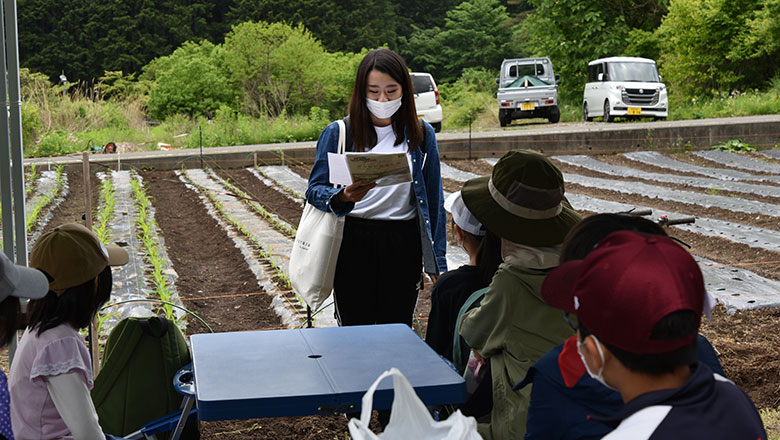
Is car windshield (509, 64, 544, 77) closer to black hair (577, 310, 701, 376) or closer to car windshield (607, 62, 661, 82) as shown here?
car windshield (607, 62, 661, 82)

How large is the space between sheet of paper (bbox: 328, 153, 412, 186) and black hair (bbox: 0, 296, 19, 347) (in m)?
1.07

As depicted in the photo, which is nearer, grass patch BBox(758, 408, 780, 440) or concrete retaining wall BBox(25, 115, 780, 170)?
grass patch BBox(758, 408, 780, 440)

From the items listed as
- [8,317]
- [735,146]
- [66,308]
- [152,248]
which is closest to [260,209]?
[152,248]

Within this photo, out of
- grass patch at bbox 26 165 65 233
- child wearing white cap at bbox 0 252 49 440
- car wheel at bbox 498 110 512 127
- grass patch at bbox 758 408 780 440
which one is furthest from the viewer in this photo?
car wheel at bbox 498 110 512 127

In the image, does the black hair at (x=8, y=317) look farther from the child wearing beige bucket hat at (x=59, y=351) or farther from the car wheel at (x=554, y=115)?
the car wheel at (x=554, y=115)

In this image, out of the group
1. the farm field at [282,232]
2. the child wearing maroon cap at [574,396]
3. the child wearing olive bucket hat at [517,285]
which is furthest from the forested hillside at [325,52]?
the child wearing maroon cap at [574,396]

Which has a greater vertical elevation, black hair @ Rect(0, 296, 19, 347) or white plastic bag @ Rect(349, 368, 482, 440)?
black hair @ Rect(0, 296, 19, 347)

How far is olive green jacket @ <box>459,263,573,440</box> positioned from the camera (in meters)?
2.02

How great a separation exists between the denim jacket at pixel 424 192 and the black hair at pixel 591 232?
1.24 metres

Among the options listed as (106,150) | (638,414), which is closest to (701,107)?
(106,150)

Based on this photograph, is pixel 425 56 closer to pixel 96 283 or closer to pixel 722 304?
pixel 722 304

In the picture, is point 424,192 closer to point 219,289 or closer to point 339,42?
point 219,289

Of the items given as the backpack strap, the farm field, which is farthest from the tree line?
the backpack strap

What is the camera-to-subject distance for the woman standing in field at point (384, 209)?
2.85m
